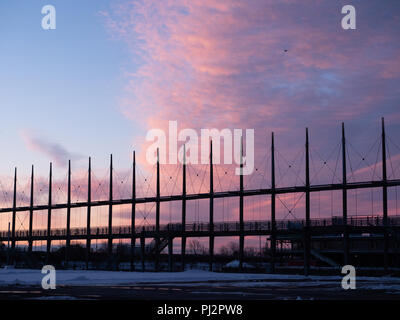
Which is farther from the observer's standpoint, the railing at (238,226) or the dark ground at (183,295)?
the railing at (238,226)

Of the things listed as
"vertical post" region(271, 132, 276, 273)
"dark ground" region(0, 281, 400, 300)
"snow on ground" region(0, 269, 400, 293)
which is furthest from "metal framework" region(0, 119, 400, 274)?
"dark ground" region(0, 281, 400, 300)

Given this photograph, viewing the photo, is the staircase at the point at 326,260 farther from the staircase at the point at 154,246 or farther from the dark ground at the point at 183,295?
the dark ground at the point at 183,295

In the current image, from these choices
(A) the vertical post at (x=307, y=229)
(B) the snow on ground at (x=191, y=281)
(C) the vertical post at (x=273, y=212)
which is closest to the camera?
(B) the snow on ground at (x=191, y=281)

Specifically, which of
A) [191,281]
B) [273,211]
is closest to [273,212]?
[273,211]

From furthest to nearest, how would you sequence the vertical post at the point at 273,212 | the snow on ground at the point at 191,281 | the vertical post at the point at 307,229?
1. the vertical post at the point at 273,212
2. the vertical post at the point at 307,229
3. the snow on ground at the point at 191,281

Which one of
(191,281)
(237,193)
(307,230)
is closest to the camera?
(191,281)

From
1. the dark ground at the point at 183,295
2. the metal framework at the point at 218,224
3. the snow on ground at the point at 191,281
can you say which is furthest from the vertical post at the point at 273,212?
the dark ground at the point at 183,295

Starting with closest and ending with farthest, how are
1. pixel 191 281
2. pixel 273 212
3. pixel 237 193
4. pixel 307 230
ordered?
pixel 191 281 → pixel 307 230 → pixel 273 212 → pixel 237 193

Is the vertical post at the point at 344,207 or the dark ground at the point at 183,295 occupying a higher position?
the vertical post at the point at 344,207

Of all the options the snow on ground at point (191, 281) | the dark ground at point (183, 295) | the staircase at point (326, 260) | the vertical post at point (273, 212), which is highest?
the vertical post at point (273, 212)

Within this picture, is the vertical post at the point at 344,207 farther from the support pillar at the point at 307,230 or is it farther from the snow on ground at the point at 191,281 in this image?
the snow on ground at the point at 191,281

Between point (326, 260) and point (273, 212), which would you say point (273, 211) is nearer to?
point (273, 212)
